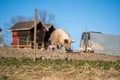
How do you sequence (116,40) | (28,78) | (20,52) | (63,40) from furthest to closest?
(116,40), (63,40), (20,52), (28,78)

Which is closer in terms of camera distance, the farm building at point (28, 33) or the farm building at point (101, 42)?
the farm building at point (28, 33)

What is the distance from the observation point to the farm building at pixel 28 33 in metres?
31.2

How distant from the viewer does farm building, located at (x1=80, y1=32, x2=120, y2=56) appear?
3547 cm

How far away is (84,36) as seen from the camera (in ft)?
121

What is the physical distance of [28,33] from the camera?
31.0 metres

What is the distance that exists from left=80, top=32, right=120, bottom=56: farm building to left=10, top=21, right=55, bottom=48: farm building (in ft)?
20.6

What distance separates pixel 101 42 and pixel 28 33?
12992 millimetres

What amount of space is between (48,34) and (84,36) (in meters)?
6.47

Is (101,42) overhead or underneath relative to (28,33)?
underneath

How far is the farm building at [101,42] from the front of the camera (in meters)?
35.5

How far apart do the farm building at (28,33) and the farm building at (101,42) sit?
627 centimetres

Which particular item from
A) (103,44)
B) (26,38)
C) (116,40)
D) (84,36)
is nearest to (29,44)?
(26,38)

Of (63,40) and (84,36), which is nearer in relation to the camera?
(63,40)

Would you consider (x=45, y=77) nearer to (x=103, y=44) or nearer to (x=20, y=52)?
(x=20, y=52)
